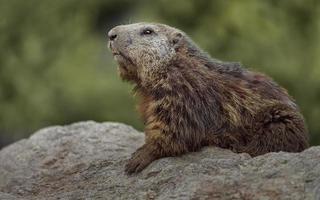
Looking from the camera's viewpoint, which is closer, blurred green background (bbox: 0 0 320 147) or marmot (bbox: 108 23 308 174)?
marmot (bbox: 108 23 308 174)

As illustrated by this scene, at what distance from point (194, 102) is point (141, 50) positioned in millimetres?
769

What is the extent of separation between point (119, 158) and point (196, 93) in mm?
1003

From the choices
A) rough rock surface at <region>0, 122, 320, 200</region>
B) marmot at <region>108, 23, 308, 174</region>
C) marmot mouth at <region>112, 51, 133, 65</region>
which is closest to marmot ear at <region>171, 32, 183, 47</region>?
marmot at <region>108, 23, 308, 174</region>

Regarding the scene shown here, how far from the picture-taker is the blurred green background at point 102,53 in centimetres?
1720

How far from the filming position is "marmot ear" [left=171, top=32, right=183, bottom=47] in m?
8.12

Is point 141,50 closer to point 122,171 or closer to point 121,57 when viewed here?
point 121,57

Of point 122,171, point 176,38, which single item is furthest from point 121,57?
point 122,171

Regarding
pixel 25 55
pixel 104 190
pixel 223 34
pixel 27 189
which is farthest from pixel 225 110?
pixel 25 55

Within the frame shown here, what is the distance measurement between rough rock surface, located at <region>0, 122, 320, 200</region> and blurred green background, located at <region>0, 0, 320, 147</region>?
7760 mm

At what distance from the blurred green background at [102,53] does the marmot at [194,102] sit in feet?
28.5

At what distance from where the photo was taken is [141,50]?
26.4 ft

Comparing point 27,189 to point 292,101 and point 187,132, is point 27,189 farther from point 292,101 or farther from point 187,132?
point 292,101

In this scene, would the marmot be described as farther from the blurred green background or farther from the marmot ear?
the blurred green background

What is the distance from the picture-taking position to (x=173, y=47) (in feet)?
26.6
